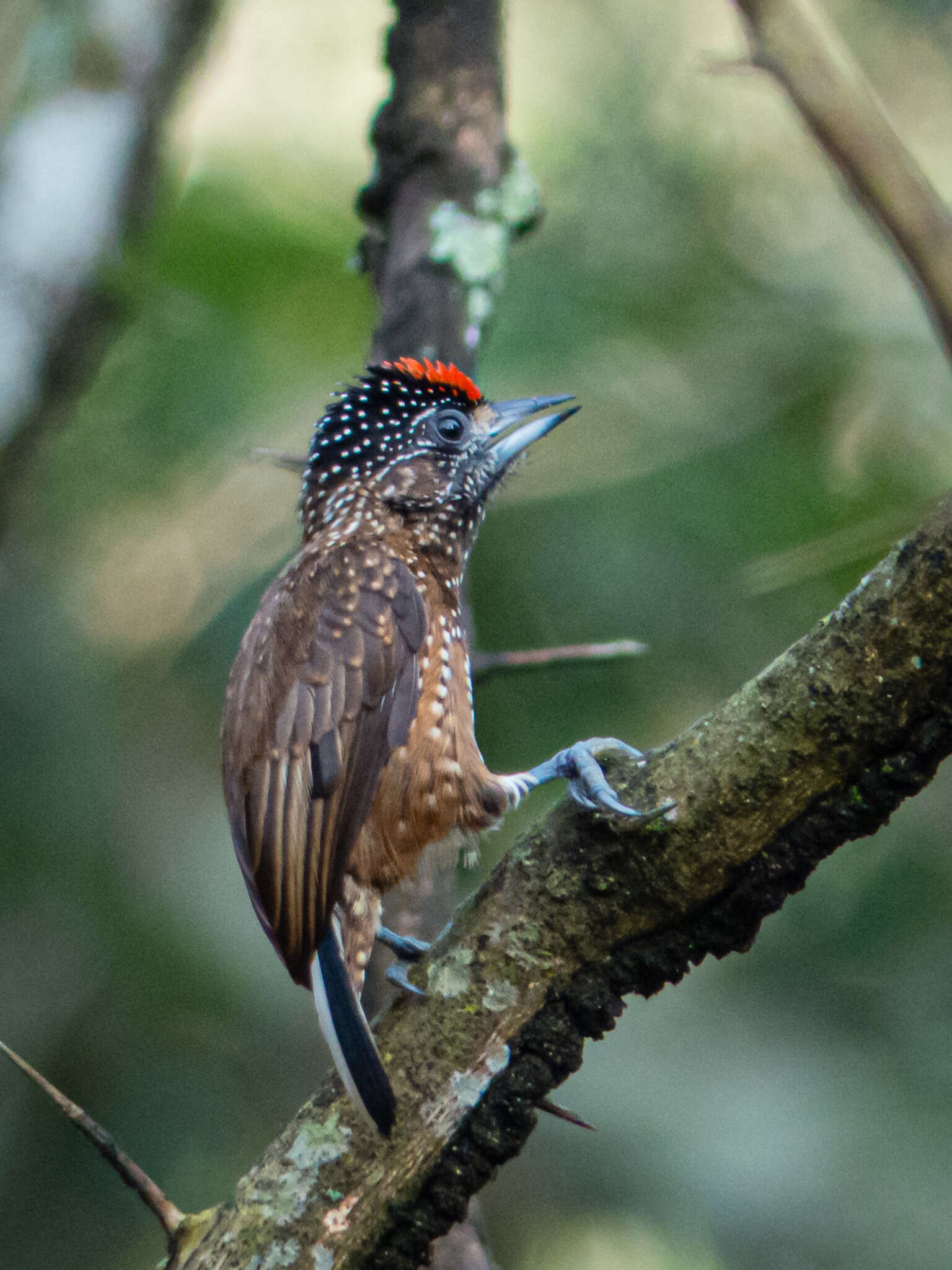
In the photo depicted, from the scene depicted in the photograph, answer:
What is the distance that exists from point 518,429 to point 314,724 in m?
1.33

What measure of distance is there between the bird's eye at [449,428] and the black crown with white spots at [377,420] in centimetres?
3

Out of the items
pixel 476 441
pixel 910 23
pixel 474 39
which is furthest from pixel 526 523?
pixel 910 23

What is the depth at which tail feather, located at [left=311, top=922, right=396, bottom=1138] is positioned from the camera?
2289 millimetres

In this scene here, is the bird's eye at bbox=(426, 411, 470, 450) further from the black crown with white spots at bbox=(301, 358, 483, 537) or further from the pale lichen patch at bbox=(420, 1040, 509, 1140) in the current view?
the pale lichen patch at bbox=(420, 1040, 509, 1140)

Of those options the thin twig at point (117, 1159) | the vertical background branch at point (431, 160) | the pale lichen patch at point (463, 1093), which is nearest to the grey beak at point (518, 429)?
the vertical background branch at point (431, 160)

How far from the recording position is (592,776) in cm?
227

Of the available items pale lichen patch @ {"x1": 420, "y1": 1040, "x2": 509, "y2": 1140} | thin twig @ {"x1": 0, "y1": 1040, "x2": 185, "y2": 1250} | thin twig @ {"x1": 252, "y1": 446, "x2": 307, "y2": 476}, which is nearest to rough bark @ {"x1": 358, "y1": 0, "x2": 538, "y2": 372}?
thin twig @ {"x1": 252, "y1": 446, "x2": 307, "y2": 476}

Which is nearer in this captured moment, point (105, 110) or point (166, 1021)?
point (105, 110)

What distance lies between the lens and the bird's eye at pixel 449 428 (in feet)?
12.9

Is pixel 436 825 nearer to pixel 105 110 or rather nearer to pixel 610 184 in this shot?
pixel 105 110

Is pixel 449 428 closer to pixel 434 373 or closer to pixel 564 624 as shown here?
pixel 434 373

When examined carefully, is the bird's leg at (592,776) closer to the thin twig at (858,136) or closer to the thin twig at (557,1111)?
the thin twig at (557,1111)

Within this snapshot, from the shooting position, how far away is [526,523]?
17.5 feet

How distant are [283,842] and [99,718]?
3.00 m
